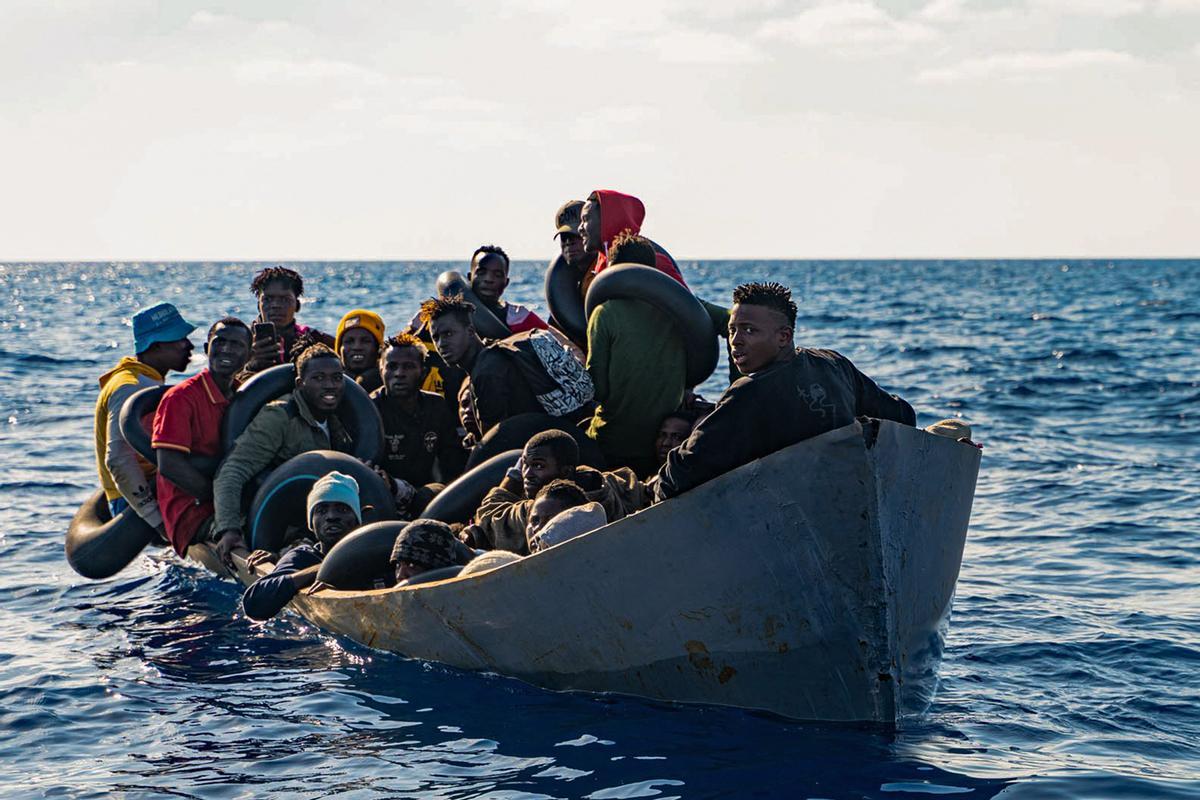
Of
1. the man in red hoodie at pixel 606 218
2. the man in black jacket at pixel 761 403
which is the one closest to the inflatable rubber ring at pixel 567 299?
the man in red hoodie at pixel 606 218

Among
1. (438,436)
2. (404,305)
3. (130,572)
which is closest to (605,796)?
(438,436)

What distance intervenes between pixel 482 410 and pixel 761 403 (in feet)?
A: 10.2

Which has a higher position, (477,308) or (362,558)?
(477,308)

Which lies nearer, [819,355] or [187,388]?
[819,355]

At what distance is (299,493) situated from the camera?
8680 millimetres

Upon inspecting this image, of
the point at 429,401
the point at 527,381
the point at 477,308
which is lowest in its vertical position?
the point at 429,401

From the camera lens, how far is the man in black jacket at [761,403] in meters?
5.79

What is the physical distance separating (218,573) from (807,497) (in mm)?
5552

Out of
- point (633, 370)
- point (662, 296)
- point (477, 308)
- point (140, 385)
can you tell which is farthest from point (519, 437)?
point (140, 385)

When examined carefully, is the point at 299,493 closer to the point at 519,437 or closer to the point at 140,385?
the point at 519,437

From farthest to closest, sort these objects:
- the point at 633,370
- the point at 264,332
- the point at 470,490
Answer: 1. the point at 264,332
2. the point at 633,370
3. the point at 470,490

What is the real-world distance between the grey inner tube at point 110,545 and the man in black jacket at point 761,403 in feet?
18.2

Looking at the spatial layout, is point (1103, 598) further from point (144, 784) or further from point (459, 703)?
point (144, 784)

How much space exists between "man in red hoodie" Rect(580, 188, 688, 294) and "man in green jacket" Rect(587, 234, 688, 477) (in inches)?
27.7
